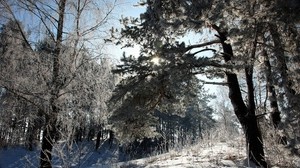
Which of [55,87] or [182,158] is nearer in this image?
[55,87]

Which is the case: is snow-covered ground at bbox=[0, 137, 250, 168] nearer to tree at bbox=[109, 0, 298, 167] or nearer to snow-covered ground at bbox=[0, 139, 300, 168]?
snow-covered ground at bbox=[0, 139, 300, 168]

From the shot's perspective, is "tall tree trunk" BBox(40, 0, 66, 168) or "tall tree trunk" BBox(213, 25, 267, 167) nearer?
"tall tree trunk" BBox(213, 25, 267, 167)

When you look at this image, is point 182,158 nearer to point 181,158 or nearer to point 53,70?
point 181,158

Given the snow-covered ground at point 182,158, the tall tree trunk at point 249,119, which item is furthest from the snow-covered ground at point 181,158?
the tall tree trunk at point 249,119

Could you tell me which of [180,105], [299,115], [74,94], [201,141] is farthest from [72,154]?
[201,141]

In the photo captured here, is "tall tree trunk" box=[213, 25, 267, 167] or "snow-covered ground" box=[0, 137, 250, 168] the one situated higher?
"tall tree trunk" box=[213, 25, 267, 167]

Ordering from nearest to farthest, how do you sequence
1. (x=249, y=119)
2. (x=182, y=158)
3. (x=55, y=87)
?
(x=55, y=87)
(x=249, y=119)
(x=182, y=158)

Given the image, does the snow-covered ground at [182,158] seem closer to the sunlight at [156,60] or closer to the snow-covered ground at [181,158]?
the snow-covered ground at [181,158]

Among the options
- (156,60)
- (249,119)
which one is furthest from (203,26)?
(249,119)

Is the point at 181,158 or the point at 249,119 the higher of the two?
the point at 249,119

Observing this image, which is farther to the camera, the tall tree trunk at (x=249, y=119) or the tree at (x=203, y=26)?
the tall tree trunk at (x=249, y=119)

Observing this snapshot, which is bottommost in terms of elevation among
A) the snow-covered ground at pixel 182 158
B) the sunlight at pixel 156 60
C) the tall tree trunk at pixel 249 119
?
the snow-covered ground at pixel 182 158

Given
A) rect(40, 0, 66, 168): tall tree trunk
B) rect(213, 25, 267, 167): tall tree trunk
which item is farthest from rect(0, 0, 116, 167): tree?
rect(213, 25, 267, 167): tall tree trunk

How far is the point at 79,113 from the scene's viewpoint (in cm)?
847
